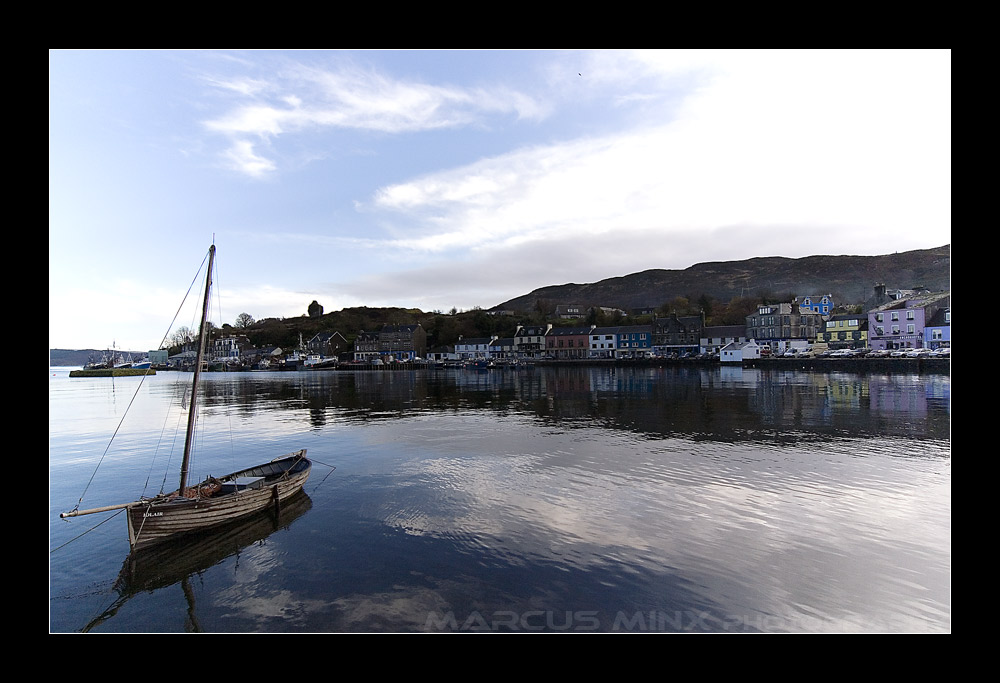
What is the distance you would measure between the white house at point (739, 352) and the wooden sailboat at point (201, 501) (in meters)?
89.4

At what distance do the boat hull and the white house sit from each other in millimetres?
89754

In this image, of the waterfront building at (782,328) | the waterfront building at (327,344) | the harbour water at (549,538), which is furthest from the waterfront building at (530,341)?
the harbour water at (549,538)

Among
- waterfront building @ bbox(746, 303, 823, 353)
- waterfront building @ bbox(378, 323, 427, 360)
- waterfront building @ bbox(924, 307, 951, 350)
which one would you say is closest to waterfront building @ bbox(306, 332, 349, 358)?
waterfront building @ bbox(378, 323, 427, 360)

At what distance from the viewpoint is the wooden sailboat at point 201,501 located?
441 inches

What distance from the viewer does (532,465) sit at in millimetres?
18406

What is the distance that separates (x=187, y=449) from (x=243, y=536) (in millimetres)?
3299

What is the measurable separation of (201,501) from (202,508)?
0.75ft

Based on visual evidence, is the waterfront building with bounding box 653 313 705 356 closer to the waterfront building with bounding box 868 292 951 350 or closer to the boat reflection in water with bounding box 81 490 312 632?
the waterfront building with bounding box 868 292 951 350

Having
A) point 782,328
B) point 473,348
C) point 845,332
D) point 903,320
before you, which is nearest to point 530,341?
point 473,348

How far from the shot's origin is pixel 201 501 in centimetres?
1195

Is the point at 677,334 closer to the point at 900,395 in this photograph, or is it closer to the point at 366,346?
the point at 900,395

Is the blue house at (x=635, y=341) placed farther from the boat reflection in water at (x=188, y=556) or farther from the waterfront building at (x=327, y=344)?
the boat reflection in water at (x=188, y=556)
